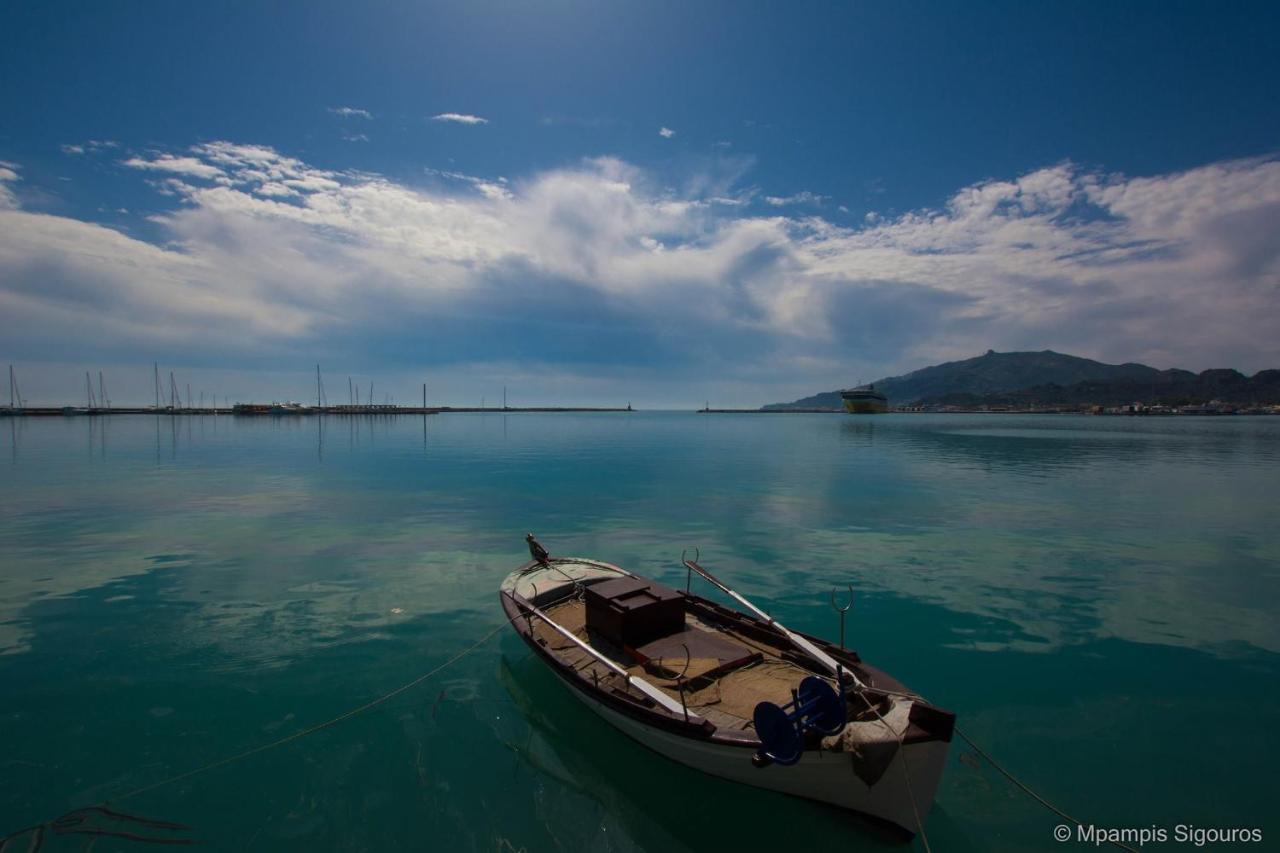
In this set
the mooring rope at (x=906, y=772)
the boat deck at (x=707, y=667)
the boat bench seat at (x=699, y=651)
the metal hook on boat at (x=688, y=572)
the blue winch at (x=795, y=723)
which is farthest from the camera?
the metal hook on boat at (x=688, y=572)

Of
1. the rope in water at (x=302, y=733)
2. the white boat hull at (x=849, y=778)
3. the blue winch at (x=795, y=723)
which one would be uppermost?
the blue winch at (x=795, y=723)

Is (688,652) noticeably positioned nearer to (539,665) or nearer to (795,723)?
(795,723)

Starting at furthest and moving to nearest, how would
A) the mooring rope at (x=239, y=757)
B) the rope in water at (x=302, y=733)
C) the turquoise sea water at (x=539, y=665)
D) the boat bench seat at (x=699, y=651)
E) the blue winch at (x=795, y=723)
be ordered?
the boat bench seat at (x=699, y=651) < the rope in water at (x=302, y=733) < the turquoise sea water at (x=539, y=665) < the mooring rope at (x=239, y=757) < the blue winch at (x=795, y=723)

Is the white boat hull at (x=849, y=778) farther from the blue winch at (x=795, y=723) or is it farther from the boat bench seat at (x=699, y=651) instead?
the boat bench seat at (x=699, y=651)

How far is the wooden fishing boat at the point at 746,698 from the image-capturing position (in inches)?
351

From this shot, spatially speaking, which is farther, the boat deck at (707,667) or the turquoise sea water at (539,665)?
the boat deck at (707,667)

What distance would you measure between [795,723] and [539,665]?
9.81 meters

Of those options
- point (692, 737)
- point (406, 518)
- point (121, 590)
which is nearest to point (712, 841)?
point (692, 737)

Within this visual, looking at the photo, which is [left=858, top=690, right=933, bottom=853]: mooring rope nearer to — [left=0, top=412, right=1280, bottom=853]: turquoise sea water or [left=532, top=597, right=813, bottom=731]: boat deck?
[left=0, top=412, right=1280, bottom=853]: turquoise sea water

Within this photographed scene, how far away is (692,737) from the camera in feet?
32.9

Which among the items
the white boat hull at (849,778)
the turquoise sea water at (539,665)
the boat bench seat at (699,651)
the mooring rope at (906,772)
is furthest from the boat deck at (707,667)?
the mooring rope at (906,772)

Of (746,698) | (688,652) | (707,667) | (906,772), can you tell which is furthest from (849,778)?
(707,667)

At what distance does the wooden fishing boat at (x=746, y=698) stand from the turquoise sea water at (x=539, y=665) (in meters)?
1.42

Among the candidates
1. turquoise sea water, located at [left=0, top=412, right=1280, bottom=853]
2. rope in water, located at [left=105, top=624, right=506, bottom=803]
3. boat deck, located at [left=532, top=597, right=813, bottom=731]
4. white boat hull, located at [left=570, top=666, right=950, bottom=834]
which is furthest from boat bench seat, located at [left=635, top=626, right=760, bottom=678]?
rope in water, located at [left=105, top=624, right=506, bottom=803]
